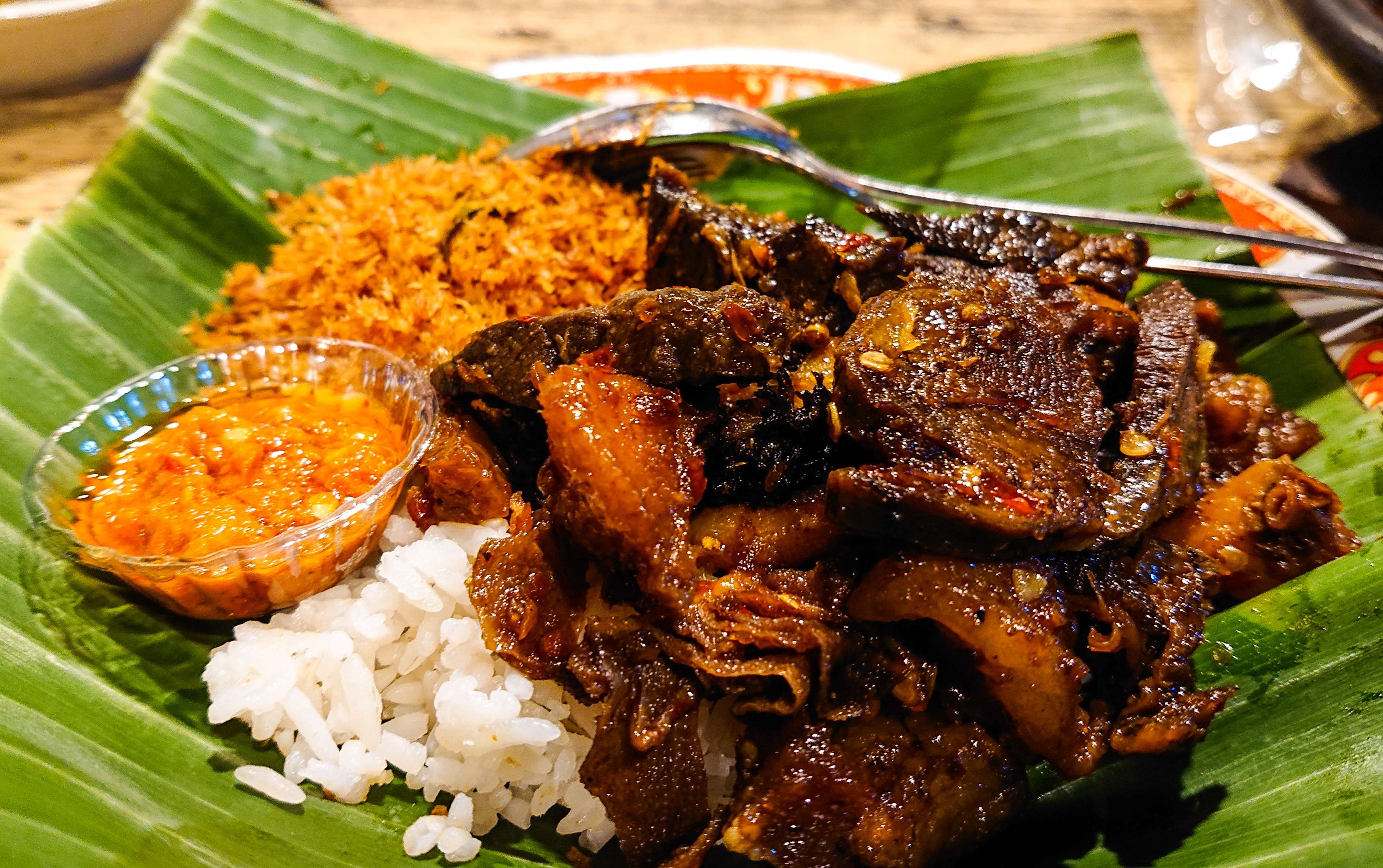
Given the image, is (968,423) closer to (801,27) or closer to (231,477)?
(231,477)

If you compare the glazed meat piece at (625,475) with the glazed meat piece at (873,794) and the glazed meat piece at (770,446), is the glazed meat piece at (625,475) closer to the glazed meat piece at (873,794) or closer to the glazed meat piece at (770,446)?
the glazed meat piece at (770,446)

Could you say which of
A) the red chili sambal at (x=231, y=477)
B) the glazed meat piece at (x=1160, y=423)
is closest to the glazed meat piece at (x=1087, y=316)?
the glazed meat piece at (x=1160, y=423)

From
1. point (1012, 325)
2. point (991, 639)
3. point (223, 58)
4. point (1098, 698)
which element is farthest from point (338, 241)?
point (1098, 698)

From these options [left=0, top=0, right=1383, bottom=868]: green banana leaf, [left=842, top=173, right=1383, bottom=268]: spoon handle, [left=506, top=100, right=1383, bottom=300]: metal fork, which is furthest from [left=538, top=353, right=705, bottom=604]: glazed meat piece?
[left=506, top=100, right=1383, bottom=300]: metal fork

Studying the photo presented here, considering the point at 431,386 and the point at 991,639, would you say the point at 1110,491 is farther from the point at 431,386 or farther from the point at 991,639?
the point at 431,386

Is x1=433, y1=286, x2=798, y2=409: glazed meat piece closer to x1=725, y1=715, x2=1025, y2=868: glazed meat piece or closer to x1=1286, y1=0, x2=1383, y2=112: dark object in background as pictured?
x1=725, y1=715, x2=1025, y2=868: glazed meat piece

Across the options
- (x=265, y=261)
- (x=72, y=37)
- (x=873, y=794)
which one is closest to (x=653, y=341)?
(x=873, y=794)
